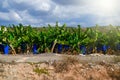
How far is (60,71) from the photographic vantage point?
10180mm

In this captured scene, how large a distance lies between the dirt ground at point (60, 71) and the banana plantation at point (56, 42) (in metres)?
2.00

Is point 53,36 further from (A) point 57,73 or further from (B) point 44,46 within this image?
(A) point 57,73

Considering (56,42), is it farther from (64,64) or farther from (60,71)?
(60,71)

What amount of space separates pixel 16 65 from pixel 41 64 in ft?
2.15

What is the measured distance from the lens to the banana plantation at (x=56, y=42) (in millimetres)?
12648

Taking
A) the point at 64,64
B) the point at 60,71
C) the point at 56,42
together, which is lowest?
the point at 60,71

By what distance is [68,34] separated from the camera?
1303cm

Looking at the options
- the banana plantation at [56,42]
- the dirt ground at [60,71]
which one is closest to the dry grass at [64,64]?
the dirt ground at [60,71]

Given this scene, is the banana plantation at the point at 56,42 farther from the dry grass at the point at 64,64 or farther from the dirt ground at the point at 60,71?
the dirt ground at the point at 60,71

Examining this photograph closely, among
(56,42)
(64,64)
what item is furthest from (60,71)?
(56,42)

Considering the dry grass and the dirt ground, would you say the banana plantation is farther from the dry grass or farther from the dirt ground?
the dirt ground

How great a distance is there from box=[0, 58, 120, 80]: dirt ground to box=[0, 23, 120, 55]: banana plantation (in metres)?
2.00

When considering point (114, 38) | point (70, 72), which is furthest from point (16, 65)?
point (114, 38)

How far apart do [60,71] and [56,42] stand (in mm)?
2571
